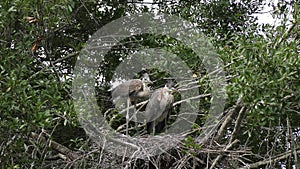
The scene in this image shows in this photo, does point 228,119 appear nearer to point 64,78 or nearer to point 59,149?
point 64,78

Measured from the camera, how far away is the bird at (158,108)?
5.66m

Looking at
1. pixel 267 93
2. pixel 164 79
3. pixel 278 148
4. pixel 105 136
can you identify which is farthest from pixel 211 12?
pixel 267 93

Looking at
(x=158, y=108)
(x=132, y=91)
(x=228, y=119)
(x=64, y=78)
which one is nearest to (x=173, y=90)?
(x=158, y=108)

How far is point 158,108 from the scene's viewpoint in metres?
5.66

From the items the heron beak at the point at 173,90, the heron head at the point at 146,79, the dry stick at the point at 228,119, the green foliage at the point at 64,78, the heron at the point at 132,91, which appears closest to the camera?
the green foliage at the point at 64,78

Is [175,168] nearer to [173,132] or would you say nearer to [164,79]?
[173,132]

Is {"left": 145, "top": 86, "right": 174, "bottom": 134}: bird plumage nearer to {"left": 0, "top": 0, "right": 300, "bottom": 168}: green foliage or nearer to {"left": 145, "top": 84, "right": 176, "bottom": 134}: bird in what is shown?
{"left": 145, "top": 84, "right": 176, "bottom": 134}: bird

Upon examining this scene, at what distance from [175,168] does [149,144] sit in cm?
31

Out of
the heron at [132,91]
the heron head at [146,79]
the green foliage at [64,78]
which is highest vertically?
the green foliage at [64,78]

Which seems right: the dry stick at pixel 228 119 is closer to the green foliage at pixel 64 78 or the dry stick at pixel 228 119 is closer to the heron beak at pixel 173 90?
the green foliage at pixel 64 78

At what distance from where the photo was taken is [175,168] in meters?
4.80

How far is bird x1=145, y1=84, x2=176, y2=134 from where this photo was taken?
566 centimetres

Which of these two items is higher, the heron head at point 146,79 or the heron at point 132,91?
the heron head at point 146,79

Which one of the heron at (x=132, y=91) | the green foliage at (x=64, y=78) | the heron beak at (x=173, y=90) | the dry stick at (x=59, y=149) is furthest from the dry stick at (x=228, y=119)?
the dry stick at (x=59, y=149)
